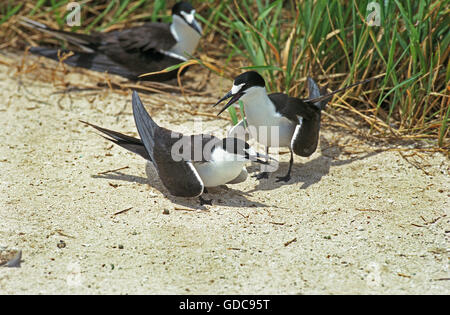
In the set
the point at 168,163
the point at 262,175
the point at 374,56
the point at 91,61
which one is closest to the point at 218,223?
the point at 168,163

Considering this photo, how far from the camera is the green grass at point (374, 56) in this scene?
10.9 ft

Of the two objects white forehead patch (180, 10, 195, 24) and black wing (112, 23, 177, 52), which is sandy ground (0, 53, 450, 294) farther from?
white forehead patch (180, 10, 195, 24)

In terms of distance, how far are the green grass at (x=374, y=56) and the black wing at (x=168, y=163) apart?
0.70 metres

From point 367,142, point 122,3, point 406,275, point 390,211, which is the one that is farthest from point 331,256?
point 122,3

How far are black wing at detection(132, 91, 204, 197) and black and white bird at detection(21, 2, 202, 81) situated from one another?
126 centimetres

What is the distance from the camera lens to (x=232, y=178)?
287cm

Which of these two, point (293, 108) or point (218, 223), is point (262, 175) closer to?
point (293, 108)

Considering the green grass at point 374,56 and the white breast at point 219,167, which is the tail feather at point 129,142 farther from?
the green grass at point 374,56

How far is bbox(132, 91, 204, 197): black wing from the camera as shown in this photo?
8.99ft

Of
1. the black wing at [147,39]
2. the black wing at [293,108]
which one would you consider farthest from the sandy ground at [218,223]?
the black wing at [147,39]

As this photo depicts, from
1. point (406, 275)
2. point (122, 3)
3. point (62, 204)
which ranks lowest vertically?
point (406, 275)

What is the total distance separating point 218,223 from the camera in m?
2.71

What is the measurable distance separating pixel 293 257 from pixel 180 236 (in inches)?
20.1

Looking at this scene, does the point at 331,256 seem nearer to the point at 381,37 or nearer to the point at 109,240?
the point at 109,240
